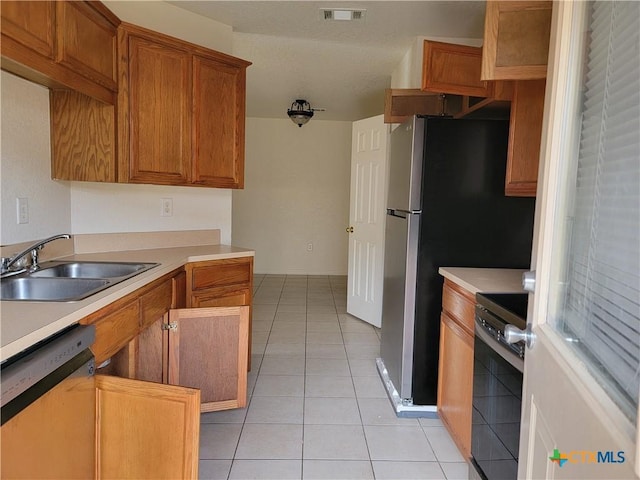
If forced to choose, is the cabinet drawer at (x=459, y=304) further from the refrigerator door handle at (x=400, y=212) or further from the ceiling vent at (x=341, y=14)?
the ceiling vent at (x=341, y=14)

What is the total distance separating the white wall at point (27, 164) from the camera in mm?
1814

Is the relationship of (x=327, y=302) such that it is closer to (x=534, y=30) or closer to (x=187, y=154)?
(x=187, y=154)

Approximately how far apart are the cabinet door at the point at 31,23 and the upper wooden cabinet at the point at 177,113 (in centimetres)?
60

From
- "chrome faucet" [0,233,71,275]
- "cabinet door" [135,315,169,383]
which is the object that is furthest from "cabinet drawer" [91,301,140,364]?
"chrome faucet" [0,233,71,275]

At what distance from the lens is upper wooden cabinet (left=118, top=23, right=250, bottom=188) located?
7.41 ft

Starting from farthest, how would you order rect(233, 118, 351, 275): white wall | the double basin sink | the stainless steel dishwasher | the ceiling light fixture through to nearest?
1. rect(233, 118, 351, 275): white wall
2. the ceiling light fixture
3. the double basin sink
4. the stainless steel dishwasher

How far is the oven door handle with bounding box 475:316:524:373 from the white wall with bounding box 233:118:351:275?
4864 millimetres

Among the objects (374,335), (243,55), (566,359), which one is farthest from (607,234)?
(243,55)

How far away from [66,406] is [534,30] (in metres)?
1.90

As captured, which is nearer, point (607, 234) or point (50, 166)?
point (607, 234)

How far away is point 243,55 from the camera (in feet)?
11.7

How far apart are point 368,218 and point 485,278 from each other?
2.18 meters

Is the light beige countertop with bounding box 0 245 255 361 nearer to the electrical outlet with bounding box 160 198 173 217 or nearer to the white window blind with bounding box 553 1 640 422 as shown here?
the electrical outlet with bounding box 160 198 173 217

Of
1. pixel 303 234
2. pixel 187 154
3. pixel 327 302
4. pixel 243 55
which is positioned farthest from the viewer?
pixel 303 234
